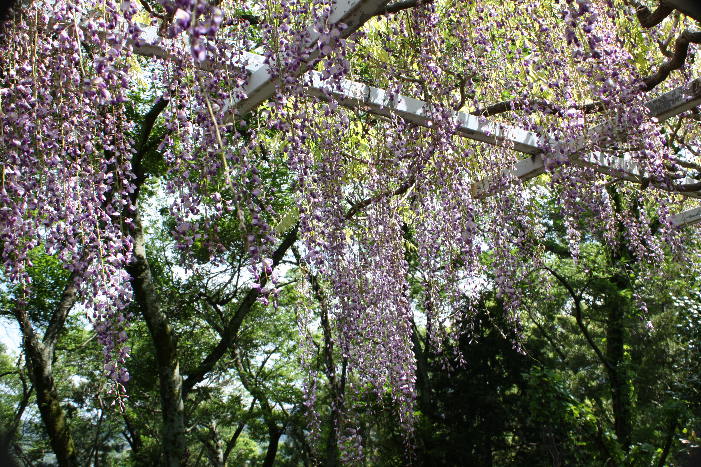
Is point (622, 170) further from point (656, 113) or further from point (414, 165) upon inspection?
point (414, 165)

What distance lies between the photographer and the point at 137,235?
543 cm

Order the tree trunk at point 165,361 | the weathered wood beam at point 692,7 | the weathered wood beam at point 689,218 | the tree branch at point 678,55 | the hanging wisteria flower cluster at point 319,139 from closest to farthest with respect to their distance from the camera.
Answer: the weathered wood beam at point 692,7
the hanging wisteria flower cluster at point 319,139
the tree branch at point 678,55
the tree trunk at point 165,361
the weathered wood beam at point 689,218

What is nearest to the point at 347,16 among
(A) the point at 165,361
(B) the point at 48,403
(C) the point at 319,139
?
(C) the point at 319,139

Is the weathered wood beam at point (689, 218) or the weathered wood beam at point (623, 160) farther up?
the weathered wood beam at point (689, 218)

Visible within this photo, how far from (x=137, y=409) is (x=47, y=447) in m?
6.38

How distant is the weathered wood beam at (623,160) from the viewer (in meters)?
3.35

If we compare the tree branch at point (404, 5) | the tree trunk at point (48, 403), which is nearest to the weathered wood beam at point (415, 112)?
the tree branch at point (404, 5)

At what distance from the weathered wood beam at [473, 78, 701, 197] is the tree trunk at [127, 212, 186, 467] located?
10.2ft

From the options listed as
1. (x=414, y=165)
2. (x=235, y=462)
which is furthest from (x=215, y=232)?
(x=235, y=462)

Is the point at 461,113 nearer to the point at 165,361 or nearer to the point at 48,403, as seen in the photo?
the point at 165,361

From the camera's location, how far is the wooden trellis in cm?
226

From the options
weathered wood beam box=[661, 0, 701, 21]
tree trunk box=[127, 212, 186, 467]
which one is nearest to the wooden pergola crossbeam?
weathered wood beam box=[661, 0, 701, 21]

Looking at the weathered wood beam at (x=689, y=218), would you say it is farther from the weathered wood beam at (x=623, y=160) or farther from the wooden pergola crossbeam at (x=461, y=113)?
the wooden pergola crossbeam at (x=461, y=113)

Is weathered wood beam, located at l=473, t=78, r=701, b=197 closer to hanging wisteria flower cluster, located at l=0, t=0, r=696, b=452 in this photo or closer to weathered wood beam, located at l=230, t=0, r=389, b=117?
hanging wisteria flower cluster, located at l=0, t=0, r=696, b=452
